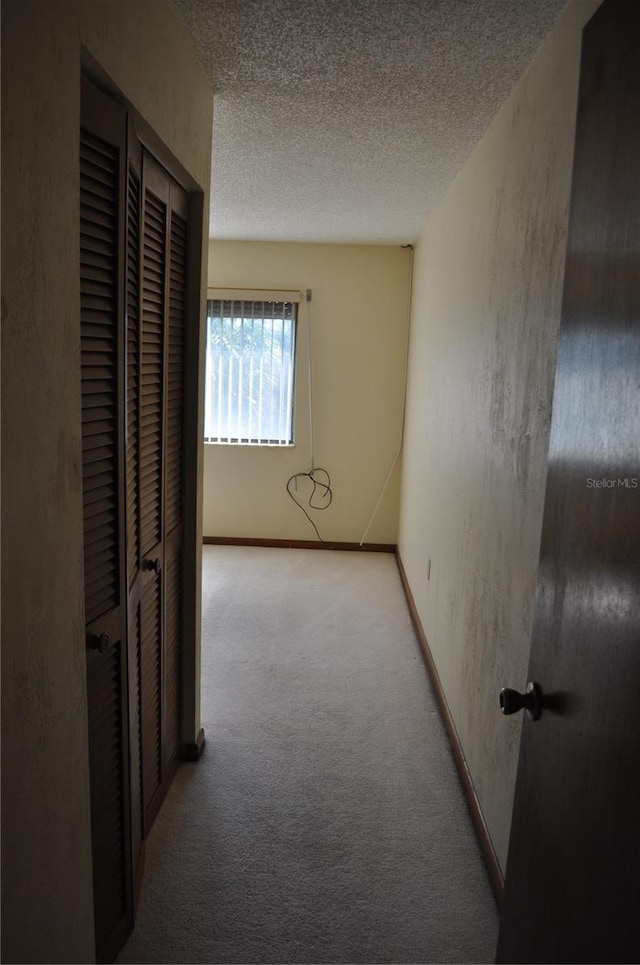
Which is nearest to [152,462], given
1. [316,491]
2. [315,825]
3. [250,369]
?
[315,825]

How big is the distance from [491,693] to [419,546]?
78.3 inches

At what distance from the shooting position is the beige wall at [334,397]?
17.5ft

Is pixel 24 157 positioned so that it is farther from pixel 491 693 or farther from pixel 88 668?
pixel 491 693

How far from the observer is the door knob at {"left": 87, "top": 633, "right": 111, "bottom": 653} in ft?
4.81

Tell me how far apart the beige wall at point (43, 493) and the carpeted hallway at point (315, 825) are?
62cm

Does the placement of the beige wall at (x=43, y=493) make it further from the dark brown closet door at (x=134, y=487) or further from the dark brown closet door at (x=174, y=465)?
the dark brown closet door at (x=174, y=465)

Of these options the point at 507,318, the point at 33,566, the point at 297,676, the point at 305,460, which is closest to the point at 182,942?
the point at 33,566

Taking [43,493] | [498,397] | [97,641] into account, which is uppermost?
[498,397]

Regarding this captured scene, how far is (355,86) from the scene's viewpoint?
2.21m

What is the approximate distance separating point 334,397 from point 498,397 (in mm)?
3373

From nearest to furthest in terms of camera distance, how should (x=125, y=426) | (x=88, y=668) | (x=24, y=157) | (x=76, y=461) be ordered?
1. (x=24, y=157)
2. (x=76, y=461)
3. (x=88, y=668)
4. (x=125, y=426)

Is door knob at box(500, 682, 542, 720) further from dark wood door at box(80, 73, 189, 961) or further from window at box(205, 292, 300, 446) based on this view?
window at box(205, 292, 300, 446)

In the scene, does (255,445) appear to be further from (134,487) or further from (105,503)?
(105,503)

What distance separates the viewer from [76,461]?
121 centimetres
